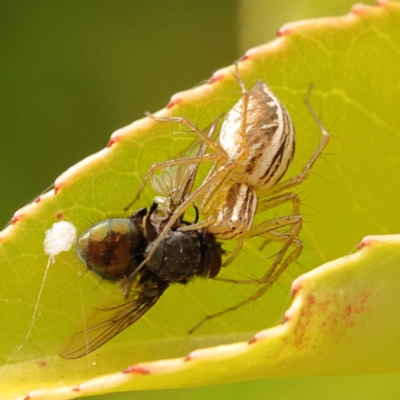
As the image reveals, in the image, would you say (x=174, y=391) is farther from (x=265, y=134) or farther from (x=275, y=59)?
(x=275, y=59)

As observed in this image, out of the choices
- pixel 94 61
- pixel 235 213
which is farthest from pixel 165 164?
pixel 94 61

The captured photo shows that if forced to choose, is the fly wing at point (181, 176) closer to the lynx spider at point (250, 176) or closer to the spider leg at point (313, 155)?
the lynx spider at point (250, 176)

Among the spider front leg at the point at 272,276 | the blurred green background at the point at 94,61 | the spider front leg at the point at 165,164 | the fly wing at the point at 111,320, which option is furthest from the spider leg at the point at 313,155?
the blurred green background at the point at 94,61

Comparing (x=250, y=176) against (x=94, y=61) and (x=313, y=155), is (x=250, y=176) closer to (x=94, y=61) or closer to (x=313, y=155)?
(x=313, y=155)

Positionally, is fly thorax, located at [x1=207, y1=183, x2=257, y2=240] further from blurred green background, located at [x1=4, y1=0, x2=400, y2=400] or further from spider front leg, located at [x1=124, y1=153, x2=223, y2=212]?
blurred green background, located at [x1=4, y1=0, x2=400, y2=400]

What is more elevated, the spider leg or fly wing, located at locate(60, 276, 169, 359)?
the spider leg

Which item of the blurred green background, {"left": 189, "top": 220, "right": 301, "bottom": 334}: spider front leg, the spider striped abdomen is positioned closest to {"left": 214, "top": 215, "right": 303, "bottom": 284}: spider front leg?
{"left": 189, "top": 220, "right": 301, "bottom": 334}: spider front leg

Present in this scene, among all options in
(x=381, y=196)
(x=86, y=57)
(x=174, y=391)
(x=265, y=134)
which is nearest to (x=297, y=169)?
(x=265, y=134)
